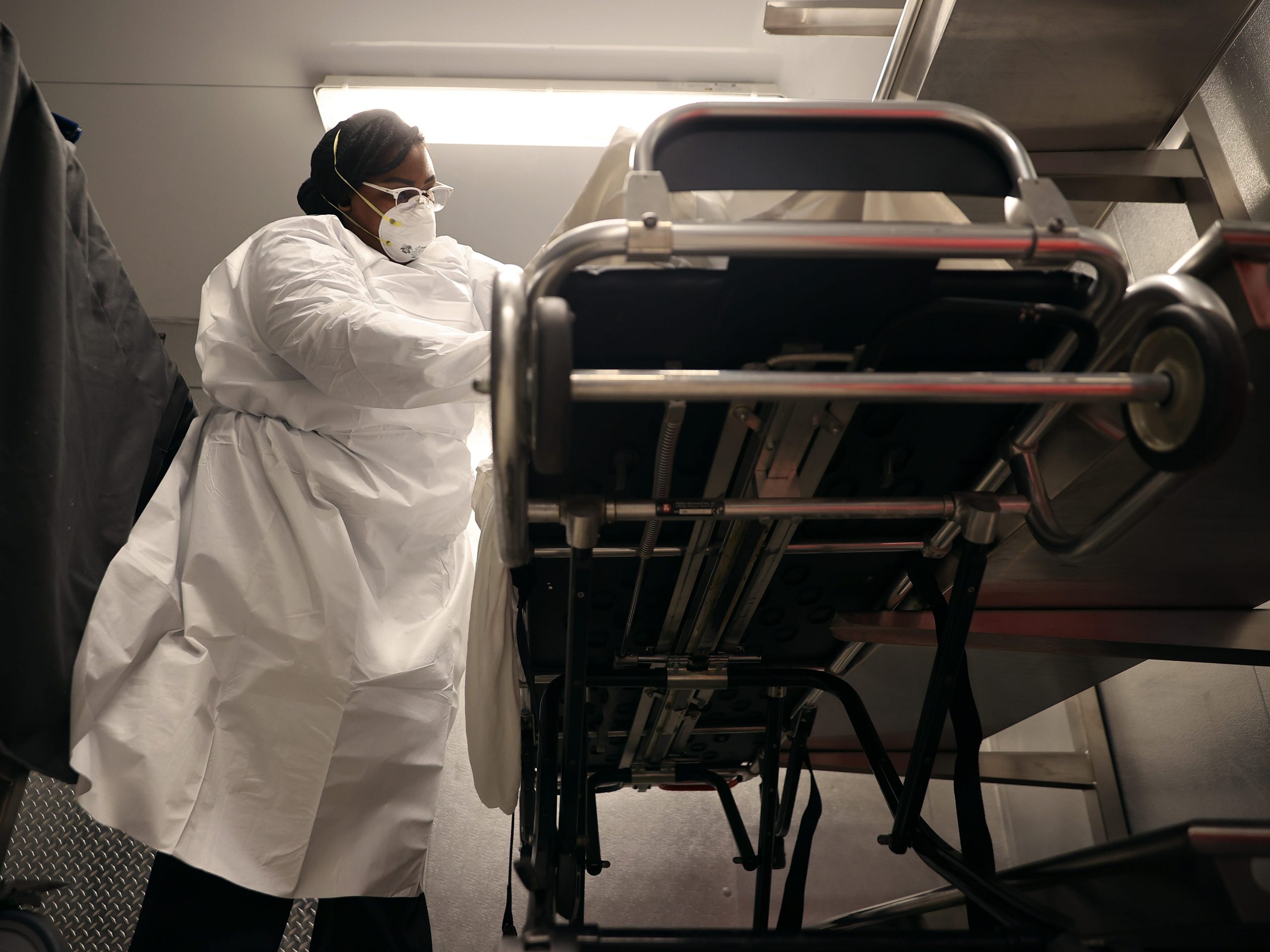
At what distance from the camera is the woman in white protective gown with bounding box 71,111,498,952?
4.57 ft

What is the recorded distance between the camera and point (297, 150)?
2.97m

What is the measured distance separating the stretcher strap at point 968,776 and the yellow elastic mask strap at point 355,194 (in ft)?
4.59

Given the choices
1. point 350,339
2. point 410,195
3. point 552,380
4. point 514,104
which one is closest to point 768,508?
point 552,380

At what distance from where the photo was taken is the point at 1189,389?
754 millimetres

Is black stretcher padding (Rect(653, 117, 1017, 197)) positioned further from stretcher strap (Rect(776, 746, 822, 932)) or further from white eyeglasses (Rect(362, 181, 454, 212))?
white eyeglasses (Rect(362, 181, 454, 212))

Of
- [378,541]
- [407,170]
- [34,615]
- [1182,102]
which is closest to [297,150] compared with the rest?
[407,170]

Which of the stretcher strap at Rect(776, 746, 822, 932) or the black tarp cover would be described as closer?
the black tarp cover

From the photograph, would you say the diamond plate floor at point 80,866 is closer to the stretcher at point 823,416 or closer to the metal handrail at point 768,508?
the stretcher at point 823,416

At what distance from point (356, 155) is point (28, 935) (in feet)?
5.36

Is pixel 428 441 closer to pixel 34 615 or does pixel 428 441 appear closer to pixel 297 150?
pixel 34 615

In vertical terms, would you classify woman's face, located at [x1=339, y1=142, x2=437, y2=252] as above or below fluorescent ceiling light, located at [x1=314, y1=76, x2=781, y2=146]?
below

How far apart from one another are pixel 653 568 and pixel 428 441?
76 cm

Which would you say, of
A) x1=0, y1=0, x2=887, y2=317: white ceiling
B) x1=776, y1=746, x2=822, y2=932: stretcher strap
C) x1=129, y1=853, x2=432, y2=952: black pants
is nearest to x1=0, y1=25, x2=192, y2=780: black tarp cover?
x1=129, y1=853, x2=432, y2=952: black pants

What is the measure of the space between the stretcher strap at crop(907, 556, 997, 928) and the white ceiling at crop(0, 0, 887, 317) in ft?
6.54
